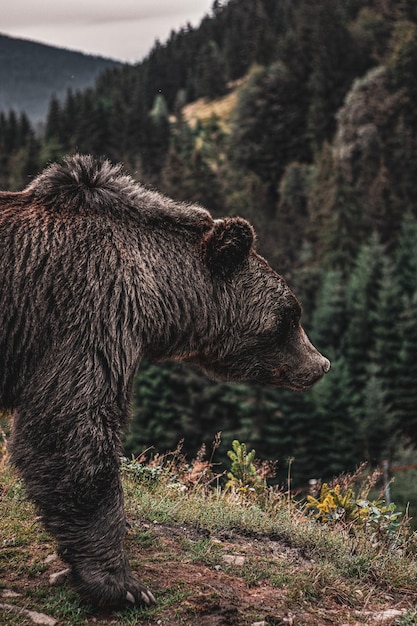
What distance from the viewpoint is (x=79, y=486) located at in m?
4.51

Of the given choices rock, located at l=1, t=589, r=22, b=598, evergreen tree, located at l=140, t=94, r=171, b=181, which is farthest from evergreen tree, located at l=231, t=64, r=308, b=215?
rock, located at l=1, t=589, r=22, b=598

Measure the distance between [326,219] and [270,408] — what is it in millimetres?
23947

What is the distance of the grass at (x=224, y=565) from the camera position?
15.5 ft

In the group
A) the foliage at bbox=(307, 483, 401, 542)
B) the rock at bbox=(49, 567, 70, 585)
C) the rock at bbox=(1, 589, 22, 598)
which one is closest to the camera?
the rock at bbox=(1, 589, 22, 598)

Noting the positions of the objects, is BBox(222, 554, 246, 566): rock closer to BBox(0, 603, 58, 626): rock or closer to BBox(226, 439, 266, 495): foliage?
BBox(0, 603, 58, 626): rock

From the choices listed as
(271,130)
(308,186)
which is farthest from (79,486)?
(271,130)

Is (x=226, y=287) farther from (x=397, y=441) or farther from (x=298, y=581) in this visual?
(x=397, y=441)

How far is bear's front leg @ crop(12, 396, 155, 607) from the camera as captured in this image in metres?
4.50

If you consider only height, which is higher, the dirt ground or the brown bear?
the brown bear

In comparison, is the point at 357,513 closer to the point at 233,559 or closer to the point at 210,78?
the point at 233,559

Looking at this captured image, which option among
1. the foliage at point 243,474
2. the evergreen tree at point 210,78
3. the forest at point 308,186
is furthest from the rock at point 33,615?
the evergreen tree at point 210,78

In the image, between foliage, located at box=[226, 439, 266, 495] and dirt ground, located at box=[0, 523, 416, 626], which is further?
foliage, located at box=[226, 439, 266, 495]

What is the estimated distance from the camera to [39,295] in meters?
4.70

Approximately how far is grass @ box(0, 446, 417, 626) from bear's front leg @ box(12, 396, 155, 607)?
0.77ft
